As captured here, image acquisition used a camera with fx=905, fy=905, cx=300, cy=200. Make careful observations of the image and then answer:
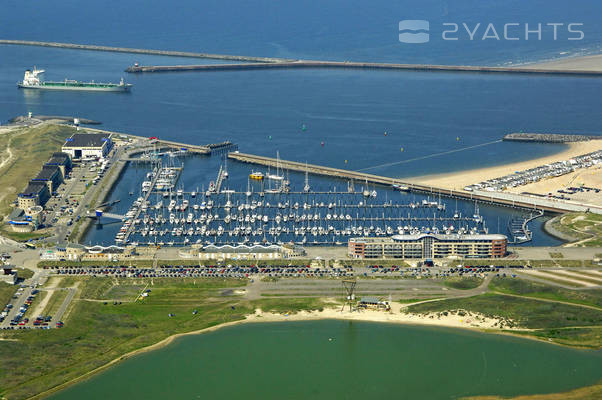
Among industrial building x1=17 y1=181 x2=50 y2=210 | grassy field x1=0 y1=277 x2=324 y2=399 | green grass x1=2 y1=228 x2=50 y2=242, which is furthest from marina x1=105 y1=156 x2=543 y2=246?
grassy field x1=0 y1=277 x2=324 y2=399

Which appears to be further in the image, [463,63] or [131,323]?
[463,63]

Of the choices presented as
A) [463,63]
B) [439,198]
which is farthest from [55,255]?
[463,63]

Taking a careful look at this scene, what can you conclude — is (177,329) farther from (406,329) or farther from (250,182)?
(250,182)

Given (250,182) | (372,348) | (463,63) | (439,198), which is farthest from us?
(463,63)

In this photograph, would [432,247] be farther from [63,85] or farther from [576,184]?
[63,85]

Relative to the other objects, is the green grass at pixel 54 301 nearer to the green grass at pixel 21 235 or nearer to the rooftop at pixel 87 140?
the green grass at pixel 21 235

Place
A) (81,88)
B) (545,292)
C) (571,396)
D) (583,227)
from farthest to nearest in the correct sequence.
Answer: (81,88) < (583,227) < (545,292) < (571,396)

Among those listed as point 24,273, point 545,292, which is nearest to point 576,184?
point 545,292

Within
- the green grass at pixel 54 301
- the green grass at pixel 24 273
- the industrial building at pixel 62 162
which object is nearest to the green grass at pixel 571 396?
the green grass at pixel 54 301
